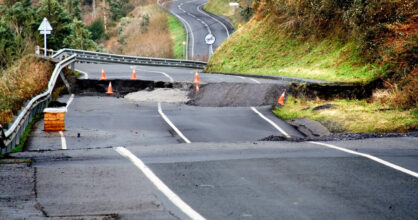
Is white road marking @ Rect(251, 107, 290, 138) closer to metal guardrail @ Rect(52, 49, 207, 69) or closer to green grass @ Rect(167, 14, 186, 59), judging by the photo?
metal guardrail @ Rect(52, 49, 207, 69)

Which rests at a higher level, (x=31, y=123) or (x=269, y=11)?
(x=269, y=11)

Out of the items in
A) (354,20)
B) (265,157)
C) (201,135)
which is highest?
(354,20)

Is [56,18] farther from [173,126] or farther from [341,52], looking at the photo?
[173,126]

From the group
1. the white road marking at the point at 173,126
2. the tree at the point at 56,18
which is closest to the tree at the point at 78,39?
the tree at the point at 56,18

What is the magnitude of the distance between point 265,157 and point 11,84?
15669 mm

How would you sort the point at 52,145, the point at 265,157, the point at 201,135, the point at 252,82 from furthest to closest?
the point at 252,82 < the point at 201,135 < the point at 52,145 < the point at 265,157

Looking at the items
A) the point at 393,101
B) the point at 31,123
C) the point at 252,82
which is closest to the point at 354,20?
the point at 252,82

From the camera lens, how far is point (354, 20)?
3116 cm

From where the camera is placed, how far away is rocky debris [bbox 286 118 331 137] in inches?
740

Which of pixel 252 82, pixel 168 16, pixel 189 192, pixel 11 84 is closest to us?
pixel 189 192

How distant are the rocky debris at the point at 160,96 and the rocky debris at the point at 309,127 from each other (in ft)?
21.3

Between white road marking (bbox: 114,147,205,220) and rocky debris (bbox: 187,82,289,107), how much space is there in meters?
14.9

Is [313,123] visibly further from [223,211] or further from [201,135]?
[223,211]

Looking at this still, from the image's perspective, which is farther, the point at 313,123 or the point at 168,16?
the point at 168,16
